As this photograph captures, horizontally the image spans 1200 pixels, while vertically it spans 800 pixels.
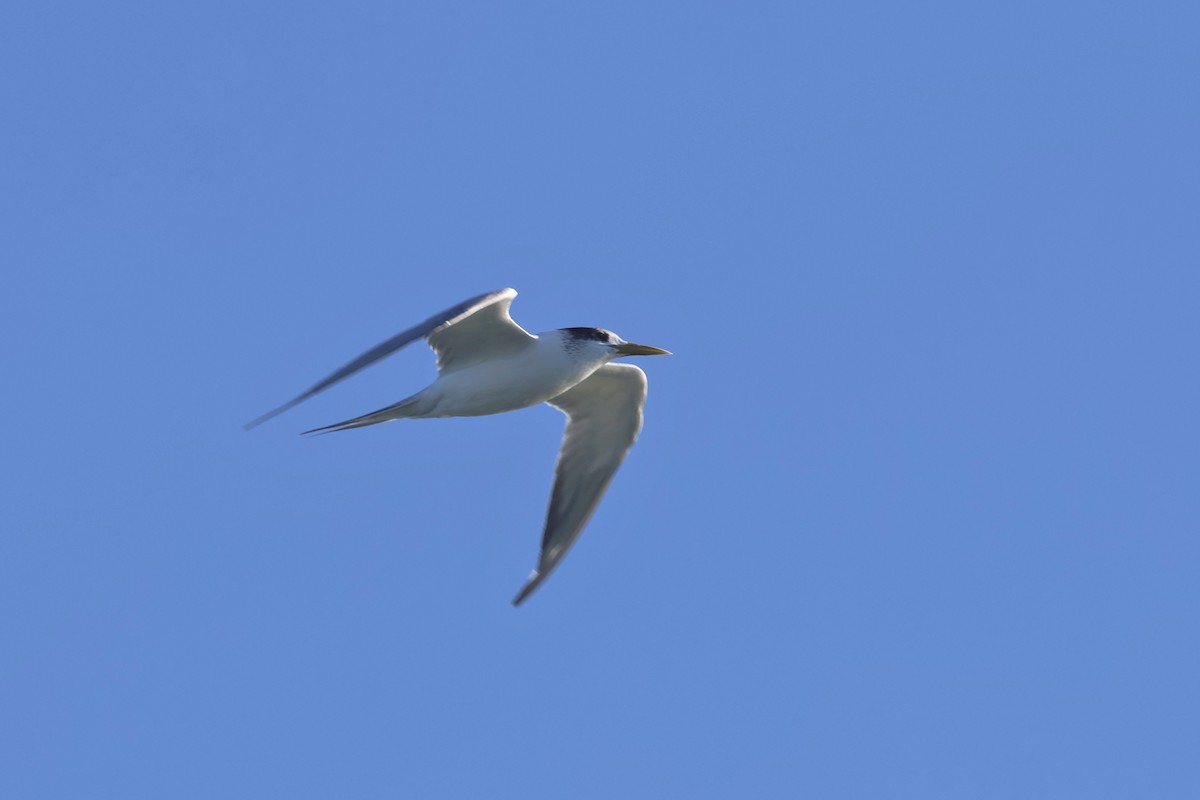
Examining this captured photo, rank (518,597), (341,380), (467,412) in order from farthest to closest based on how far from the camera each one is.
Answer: (518,597), (467,412), (341,380)

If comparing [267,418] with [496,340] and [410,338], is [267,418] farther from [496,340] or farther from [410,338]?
[496,340]

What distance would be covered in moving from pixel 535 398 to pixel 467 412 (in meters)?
0.73

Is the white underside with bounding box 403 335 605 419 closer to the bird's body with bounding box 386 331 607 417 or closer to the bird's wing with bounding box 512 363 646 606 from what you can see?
the bird's body with bounding box 386 331 607 417

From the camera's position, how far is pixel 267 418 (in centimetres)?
1156

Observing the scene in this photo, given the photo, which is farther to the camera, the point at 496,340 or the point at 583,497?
the point at 583,497

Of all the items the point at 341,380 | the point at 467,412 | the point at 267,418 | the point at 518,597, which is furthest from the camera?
the point at 518,597

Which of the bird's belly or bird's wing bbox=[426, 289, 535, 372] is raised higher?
bird's wing bbox=[426, 289, 535, 372]

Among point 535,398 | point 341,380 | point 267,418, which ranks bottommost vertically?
point 267,418

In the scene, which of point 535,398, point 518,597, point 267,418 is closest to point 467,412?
point 535,398

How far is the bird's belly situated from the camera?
15.8 metres

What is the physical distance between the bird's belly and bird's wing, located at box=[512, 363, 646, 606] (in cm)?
158

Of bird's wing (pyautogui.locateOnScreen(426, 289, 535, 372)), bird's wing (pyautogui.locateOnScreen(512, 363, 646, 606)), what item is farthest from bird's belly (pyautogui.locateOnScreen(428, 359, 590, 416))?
bird's wing (pyautogui.locateOnScreen(512, 363, 646, 606))

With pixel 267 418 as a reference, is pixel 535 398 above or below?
above

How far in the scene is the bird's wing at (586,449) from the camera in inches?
695
